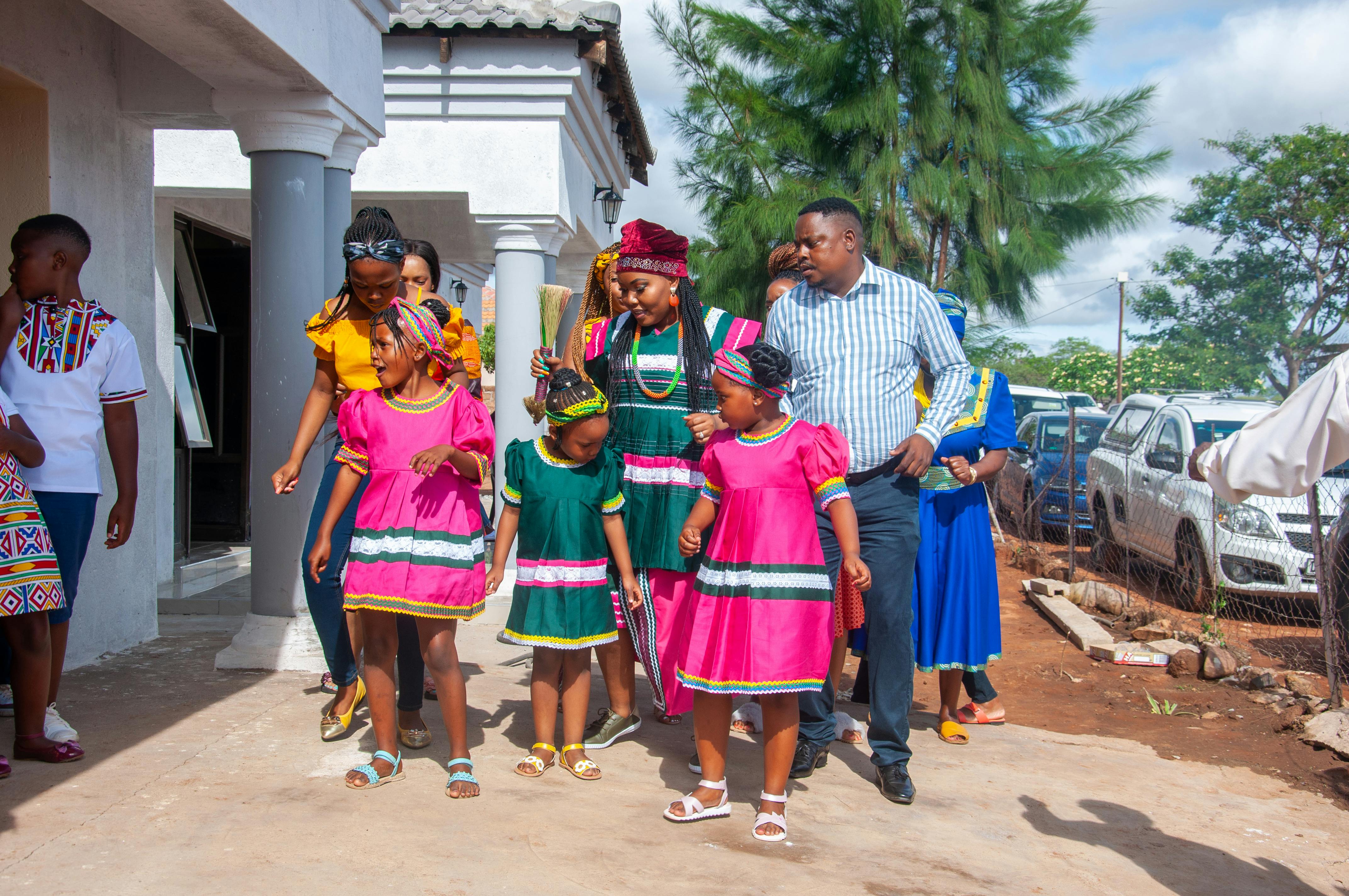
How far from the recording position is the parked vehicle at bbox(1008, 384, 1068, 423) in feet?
63.4

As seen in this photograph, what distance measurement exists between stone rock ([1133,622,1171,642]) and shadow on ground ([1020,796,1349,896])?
3.43 metres

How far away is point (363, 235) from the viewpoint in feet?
13.4

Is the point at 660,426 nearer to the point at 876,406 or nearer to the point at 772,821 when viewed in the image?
the point at 876,406

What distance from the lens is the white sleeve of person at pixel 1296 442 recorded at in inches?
99.7

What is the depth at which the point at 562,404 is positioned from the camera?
146 inches

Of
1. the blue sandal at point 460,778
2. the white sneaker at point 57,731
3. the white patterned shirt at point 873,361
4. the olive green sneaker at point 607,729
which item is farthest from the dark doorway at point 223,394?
the white patterned shirt at point 873,361

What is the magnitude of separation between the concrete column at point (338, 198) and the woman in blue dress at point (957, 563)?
11.0ft

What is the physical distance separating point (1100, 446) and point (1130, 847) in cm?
864

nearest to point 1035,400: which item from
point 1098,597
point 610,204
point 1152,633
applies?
point 610,204

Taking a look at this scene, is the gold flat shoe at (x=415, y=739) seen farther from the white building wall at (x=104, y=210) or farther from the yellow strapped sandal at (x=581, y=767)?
the white building wall at (x=104, y=210)

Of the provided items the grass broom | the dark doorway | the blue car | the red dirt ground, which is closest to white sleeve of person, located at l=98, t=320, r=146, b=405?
the grass broom

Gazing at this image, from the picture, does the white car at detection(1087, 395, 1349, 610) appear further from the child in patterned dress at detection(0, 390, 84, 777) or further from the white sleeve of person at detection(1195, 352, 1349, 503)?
the child in patterned dress at detection(0, 390, 84, 777)

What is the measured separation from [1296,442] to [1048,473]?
1068 cm

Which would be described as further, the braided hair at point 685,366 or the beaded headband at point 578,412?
the braided hair at point 685,366
